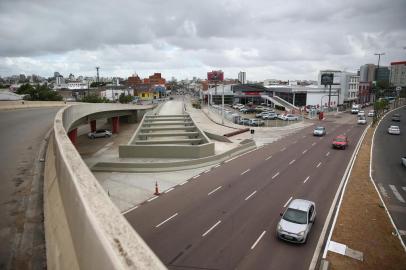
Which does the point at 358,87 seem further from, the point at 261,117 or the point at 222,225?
the point at 222,225

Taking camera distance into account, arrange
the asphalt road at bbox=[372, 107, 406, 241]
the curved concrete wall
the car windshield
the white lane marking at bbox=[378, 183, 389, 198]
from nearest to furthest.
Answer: the curved concrete wall < the car windshield < the asphalt road at bbox=[372, 107, 406, 241] < the white lane marking at bbox=[378, 183, 389, 198]

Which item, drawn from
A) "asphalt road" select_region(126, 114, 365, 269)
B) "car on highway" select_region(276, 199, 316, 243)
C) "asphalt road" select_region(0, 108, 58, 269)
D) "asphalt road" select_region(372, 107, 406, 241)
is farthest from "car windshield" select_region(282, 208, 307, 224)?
"asphalt road" select_region(0, 108, 58, 269)

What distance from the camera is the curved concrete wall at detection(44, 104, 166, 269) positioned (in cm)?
337

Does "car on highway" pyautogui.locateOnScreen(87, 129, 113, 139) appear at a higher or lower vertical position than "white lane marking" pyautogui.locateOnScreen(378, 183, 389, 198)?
higher

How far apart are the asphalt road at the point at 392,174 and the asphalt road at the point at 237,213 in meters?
3.07

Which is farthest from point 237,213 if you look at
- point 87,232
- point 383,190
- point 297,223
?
point 87,232

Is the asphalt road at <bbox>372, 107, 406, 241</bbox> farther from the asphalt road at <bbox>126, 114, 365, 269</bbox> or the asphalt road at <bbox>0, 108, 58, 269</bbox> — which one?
the asphalt road at <bbox>0, 108, 58, 269</bbox>

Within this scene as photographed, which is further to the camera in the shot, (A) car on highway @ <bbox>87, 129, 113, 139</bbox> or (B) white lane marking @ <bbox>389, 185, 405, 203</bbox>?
(A) car on highway @ <bbox>87, 129, 113, 139</bbox>

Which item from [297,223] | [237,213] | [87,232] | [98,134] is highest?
[87,232]

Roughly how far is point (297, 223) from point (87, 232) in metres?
12.3

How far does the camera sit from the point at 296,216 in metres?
14.7

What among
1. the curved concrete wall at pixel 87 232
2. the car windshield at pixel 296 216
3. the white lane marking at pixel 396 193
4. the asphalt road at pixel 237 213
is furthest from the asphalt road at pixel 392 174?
the curved concrete wall at pixel 87 232

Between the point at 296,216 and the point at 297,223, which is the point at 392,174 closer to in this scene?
the point at 296,216

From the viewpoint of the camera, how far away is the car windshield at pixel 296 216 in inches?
566
